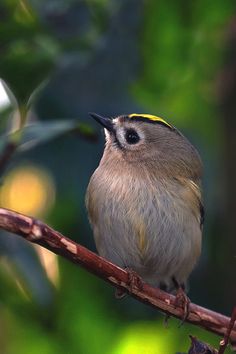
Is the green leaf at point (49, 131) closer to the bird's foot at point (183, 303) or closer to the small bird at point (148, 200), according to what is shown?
the small bird at point (148, 200)

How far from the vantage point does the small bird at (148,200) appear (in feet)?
10.9

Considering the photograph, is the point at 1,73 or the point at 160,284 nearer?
the point at 1,73

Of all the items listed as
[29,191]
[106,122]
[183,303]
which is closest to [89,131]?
[106,122]

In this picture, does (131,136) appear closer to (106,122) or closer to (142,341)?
(106,122)

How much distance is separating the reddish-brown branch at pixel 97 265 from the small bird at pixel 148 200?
1.81ft

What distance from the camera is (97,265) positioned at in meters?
2.43

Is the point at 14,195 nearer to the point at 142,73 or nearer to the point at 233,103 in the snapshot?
the point at 142,73

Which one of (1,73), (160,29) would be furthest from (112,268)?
(160,29)

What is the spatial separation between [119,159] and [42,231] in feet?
4.35

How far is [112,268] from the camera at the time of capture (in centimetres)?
250

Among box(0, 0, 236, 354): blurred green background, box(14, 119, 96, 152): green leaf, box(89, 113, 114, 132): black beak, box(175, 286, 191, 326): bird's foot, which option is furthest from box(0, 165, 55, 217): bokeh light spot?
box(175, 286, 191, 326): bird's foot

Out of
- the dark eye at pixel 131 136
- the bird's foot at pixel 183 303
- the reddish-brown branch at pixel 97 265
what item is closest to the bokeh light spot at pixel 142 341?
the bird's foot at pixel 183 303

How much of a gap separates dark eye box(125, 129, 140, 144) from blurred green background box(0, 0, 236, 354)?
5.1 inches

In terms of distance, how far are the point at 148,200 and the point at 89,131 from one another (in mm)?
442
